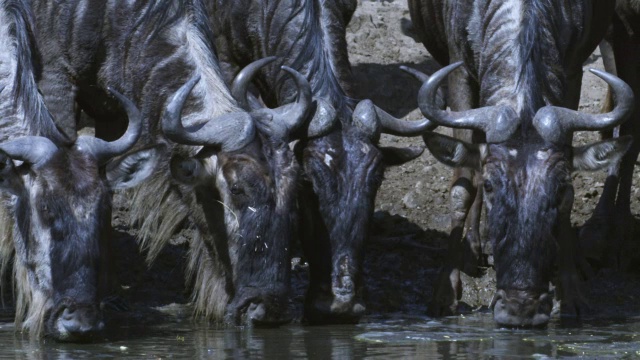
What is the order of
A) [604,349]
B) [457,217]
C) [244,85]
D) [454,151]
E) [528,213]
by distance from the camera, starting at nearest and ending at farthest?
1. [604,349]
2. [528,213]
3. [244,85]
4. [454,151]
5. [457,217]

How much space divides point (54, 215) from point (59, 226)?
62 mm

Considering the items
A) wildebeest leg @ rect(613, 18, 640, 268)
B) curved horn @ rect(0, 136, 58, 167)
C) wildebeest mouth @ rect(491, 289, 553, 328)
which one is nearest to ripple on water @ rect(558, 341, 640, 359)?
wildebeest mouth @ rect(491, 289, 553, 328)

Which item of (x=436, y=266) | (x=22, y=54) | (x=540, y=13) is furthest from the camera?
(x=436, y=266)

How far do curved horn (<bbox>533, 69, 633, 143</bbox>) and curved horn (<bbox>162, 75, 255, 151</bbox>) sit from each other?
1.66 m

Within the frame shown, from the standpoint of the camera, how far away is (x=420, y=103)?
9500 millimetres

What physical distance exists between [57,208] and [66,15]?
2.10 metres

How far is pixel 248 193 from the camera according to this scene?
905 centimetres

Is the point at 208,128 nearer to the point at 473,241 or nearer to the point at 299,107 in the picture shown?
the point at 299,107

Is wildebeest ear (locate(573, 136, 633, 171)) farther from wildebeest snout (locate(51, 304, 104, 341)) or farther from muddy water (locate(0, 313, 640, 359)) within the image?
wildebeest snout (locate(51, 304, 104, 341))

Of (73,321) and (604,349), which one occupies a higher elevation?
(73,321)

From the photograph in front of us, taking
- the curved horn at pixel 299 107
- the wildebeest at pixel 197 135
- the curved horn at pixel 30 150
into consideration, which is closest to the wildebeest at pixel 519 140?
the curved horn at pixel 299 107

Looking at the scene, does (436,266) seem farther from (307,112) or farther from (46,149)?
(46,149)

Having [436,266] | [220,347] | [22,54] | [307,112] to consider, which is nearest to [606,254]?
[436,266]

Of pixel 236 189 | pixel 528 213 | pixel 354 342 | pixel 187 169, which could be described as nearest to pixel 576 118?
pixel 528 213
